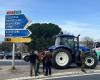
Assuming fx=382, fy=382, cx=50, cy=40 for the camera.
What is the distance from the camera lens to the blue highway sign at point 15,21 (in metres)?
29.2

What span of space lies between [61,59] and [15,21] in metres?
4.60

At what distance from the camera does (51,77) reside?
24984 millimetres

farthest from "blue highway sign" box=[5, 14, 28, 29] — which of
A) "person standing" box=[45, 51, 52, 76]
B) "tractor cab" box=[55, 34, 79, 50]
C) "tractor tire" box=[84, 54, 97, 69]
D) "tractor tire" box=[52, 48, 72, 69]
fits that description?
"tractor tire" box=[84, 54, 97, 69]

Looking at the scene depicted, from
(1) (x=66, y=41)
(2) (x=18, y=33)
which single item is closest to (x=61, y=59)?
(1) (x=66, y=41)

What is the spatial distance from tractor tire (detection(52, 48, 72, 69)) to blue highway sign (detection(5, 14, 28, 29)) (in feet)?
10.9

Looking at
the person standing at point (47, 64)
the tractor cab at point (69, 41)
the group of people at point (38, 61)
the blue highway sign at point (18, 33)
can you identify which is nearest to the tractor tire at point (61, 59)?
the tractor cab at point (69, 41)

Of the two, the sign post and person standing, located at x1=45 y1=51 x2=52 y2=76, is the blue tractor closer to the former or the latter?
the sign post

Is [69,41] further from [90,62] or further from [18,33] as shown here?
[18,33]

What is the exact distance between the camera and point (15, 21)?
29.5 metres

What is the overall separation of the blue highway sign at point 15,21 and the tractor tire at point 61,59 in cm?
333

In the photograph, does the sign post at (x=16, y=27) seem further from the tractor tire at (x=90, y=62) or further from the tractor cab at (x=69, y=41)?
the tractor tire at (x=90, y=62)

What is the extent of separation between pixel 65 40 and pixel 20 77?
7397mm

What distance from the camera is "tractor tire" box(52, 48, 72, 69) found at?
29.5 metres

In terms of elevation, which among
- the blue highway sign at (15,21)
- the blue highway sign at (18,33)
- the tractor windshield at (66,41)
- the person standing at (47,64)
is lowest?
the person standing at (47,64)
